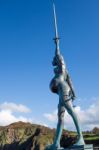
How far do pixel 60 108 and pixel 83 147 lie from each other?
1.74 m

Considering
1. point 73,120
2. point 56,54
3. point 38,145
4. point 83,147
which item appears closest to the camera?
point 83,147

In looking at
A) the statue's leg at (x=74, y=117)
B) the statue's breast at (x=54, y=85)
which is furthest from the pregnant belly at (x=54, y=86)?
the statue's leg at (x=74, y=117)

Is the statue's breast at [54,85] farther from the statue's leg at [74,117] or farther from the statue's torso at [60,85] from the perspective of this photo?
the statue's leg at [74,117]

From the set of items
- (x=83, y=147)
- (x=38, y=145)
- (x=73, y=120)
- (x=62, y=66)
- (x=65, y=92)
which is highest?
(x=38, y=145)

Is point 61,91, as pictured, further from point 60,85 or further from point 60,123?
point 60,123

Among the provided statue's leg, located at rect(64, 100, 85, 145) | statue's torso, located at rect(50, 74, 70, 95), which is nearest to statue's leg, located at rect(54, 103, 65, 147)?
statue's leg, located at rect(64, 100, 85, 145)

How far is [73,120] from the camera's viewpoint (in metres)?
13.2

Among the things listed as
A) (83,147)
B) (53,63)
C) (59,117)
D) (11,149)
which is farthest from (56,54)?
(11,149)

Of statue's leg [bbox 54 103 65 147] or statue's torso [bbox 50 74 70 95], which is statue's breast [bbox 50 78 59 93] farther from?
statue's leg [bbox 54 103 65 147]

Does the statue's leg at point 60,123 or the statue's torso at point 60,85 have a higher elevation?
the statue's torso at point 60,85

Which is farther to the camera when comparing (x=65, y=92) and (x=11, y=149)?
(x=11, y=149)

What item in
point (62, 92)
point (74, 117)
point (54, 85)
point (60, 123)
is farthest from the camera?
point (54, 85)

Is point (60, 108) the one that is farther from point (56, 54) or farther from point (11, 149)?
point (11, 149)

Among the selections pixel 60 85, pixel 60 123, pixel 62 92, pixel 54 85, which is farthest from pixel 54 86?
pixel 60 123
